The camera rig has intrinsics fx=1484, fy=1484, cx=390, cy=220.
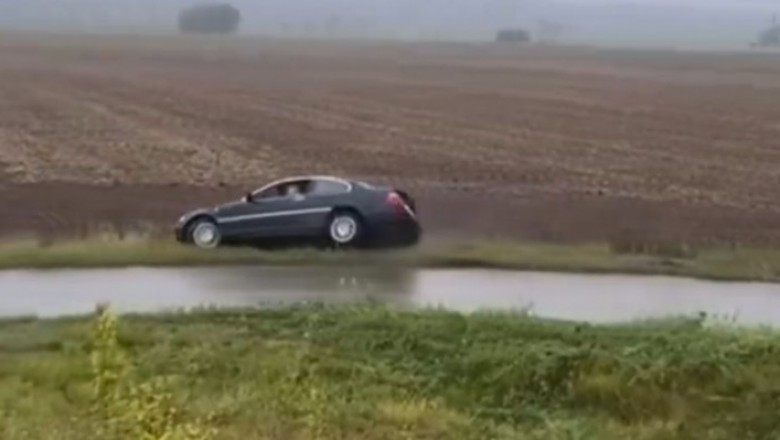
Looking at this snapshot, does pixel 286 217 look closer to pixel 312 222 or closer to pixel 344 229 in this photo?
pixel 312 222

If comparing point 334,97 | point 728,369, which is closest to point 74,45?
point 334,97

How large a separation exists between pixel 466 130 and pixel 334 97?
51.3 feet

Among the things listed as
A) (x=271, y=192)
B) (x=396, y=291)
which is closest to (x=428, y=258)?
(x=396, y=291)

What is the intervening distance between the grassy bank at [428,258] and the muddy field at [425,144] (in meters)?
3.23

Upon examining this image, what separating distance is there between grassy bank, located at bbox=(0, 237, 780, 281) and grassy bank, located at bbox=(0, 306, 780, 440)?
4927 mm

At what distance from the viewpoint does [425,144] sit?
43281mm

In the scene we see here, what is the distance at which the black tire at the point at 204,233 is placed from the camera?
2302 centimetres

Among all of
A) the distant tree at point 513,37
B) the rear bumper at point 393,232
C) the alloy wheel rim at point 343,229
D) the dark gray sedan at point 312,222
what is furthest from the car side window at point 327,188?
the distant tree at point 513,37

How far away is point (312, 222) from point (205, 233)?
67.7 inches

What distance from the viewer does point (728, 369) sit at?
14414 mm

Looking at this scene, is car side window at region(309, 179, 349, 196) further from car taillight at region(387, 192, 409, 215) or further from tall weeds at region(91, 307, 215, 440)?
tall weeds at region(91, 307, 215, 440)

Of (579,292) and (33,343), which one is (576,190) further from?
(33,343)

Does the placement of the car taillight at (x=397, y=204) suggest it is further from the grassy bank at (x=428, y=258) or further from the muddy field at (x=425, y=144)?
the muddy field at (x=425, y=144)

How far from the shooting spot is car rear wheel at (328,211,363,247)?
22.9 m
